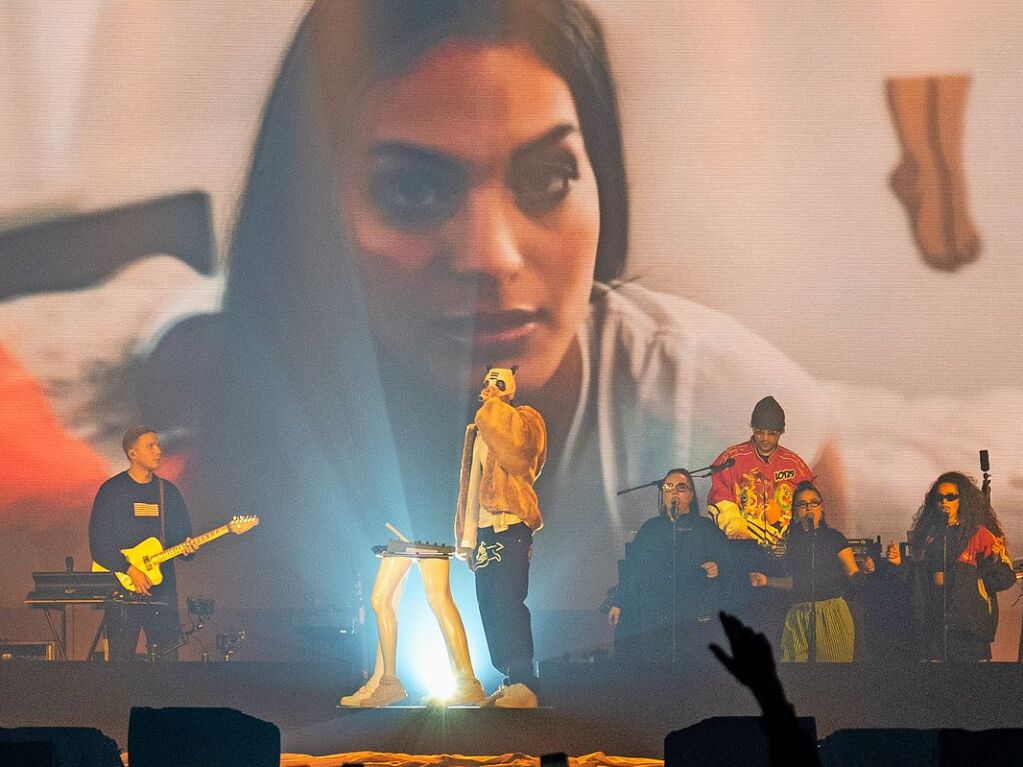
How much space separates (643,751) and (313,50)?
4685 mm

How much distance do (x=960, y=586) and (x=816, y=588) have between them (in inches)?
32.4

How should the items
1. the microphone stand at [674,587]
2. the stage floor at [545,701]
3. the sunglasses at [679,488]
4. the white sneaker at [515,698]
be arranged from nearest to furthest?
the stage floor at [545,701], the white sneaker at [515,698], the microphone stand at [674,587], the sunglasses at [679,488]

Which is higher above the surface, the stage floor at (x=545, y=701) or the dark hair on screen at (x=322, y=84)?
the dark hair on screen at (x=322, y=84)

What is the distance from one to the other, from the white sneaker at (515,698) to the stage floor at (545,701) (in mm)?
93

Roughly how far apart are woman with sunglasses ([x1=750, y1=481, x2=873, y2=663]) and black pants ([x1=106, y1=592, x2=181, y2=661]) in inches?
131

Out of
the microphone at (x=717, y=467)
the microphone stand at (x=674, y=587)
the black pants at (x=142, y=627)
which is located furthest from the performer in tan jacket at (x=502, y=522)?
the black pants at (x=142, y=627)

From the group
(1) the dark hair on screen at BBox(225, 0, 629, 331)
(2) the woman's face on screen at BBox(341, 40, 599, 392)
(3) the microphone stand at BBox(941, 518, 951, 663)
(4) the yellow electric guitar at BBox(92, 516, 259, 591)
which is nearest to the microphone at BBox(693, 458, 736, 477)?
(2) the woman's face on screen at BBox(341, 40, 599, 392)

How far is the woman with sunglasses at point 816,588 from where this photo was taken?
927cm

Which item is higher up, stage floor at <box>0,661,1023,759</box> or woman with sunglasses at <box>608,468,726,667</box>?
woman with sunglasses at <box>608,468,726,667</box>

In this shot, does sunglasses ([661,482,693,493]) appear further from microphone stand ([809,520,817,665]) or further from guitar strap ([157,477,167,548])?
guitar strap ([157,477,167,548])

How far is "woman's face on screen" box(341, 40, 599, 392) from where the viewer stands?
33.3 ft

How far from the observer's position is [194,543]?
32.0 feet

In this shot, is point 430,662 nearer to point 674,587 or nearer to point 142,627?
point 674,587

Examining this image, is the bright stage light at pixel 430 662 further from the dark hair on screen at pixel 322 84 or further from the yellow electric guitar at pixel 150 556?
the dark hair on screen at pixel 322 84
